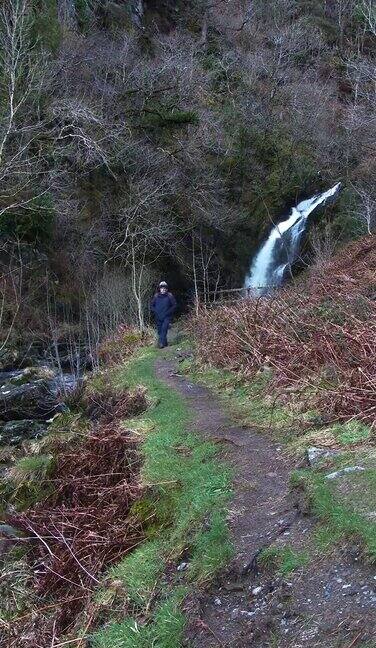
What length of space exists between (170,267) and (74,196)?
4.85 m

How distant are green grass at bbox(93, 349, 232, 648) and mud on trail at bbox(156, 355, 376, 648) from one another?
138 millimetres

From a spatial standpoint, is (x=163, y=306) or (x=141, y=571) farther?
(x=163, y=306)

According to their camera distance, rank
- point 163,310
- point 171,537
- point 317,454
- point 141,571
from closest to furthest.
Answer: point 141,571 < point 171,537 < point 317,454 < point 163,310

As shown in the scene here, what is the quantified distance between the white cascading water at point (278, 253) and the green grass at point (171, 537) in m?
19.2

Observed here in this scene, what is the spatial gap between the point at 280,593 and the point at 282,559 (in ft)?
1.06

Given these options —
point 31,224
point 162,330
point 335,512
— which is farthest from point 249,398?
point 31,224

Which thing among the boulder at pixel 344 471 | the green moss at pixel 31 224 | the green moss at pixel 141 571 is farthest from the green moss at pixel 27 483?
the green moss at pixel 31 224

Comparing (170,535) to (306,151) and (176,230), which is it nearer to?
(176,230)

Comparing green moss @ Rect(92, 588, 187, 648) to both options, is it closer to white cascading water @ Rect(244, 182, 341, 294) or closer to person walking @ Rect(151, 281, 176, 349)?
person walking @ Rect(151, 281, 176, 349)

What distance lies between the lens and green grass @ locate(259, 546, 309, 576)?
4.04 meters

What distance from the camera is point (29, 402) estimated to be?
13617 mm

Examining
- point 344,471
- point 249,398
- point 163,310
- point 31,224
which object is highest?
point 31,224

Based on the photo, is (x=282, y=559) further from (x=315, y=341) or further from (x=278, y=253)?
(x=278, y=253)

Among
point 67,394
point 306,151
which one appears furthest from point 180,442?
point 306,151
